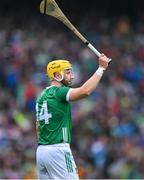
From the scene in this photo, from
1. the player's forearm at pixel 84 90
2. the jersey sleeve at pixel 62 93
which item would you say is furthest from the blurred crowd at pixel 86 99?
the player's forearm at pixel 84 90

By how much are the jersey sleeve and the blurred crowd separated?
4783 millimetres

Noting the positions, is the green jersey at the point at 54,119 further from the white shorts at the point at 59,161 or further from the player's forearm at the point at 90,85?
the player's forearm at the point at 90,85

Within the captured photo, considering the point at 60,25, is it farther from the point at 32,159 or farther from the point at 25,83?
the point at 32,159

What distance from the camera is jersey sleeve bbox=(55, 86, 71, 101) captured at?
10734 mm

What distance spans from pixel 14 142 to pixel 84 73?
342 centimetres

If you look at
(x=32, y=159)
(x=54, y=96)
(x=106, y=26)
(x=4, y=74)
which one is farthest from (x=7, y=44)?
(x=54, y=96)

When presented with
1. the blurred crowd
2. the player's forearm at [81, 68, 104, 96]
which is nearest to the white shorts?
the player's forearm at [81, 68, 104, 96]

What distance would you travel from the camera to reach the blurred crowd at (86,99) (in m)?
16.8

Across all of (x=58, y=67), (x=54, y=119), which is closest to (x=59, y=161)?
(x=54, y=119)

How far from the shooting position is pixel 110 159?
55.9 feet

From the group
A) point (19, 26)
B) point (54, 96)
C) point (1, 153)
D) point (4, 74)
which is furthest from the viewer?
point (19, 26)

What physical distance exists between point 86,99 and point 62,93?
25.8ft

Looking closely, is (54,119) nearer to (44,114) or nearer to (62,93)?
(44,114)

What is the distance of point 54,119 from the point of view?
11000mm
